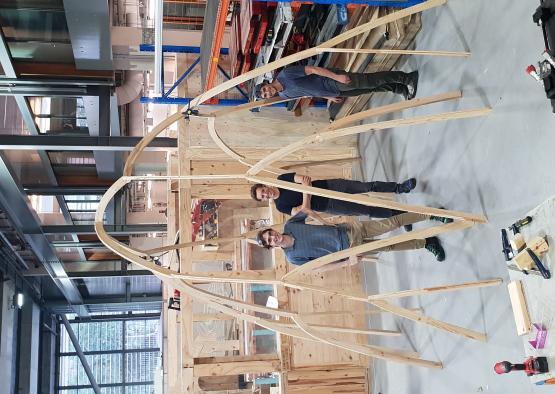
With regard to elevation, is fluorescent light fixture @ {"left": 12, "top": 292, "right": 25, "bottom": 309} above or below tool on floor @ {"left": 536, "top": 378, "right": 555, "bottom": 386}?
above

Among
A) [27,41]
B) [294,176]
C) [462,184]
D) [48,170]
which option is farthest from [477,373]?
[48,170]

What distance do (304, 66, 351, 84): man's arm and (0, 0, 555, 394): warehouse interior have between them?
22.2 inches

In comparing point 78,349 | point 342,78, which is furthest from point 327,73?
point 78,349

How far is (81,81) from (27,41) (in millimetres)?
847

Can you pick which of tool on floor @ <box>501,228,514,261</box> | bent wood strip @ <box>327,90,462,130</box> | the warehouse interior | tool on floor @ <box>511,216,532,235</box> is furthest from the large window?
tool on floor @ <box>511,216,532,235</box>

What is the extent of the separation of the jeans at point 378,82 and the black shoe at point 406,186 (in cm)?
99

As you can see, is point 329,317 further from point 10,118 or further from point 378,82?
point 10,118

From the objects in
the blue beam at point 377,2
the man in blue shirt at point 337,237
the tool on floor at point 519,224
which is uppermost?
the blue beam at point 377,2

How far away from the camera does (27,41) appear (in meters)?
8.09

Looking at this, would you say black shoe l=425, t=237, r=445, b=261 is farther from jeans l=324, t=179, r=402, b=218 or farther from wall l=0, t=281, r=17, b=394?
wall l=0, t=281, r=17, b=394

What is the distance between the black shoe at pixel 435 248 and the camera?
6199 millimetres

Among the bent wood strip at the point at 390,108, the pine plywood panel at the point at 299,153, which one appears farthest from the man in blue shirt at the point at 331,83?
the pine plywood panel at the point at 299,153

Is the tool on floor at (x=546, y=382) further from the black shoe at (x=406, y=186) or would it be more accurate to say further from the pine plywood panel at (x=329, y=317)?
the pine plywood panel at (x=329, y=317)

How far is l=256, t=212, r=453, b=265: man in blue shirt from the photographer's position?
246 inches
